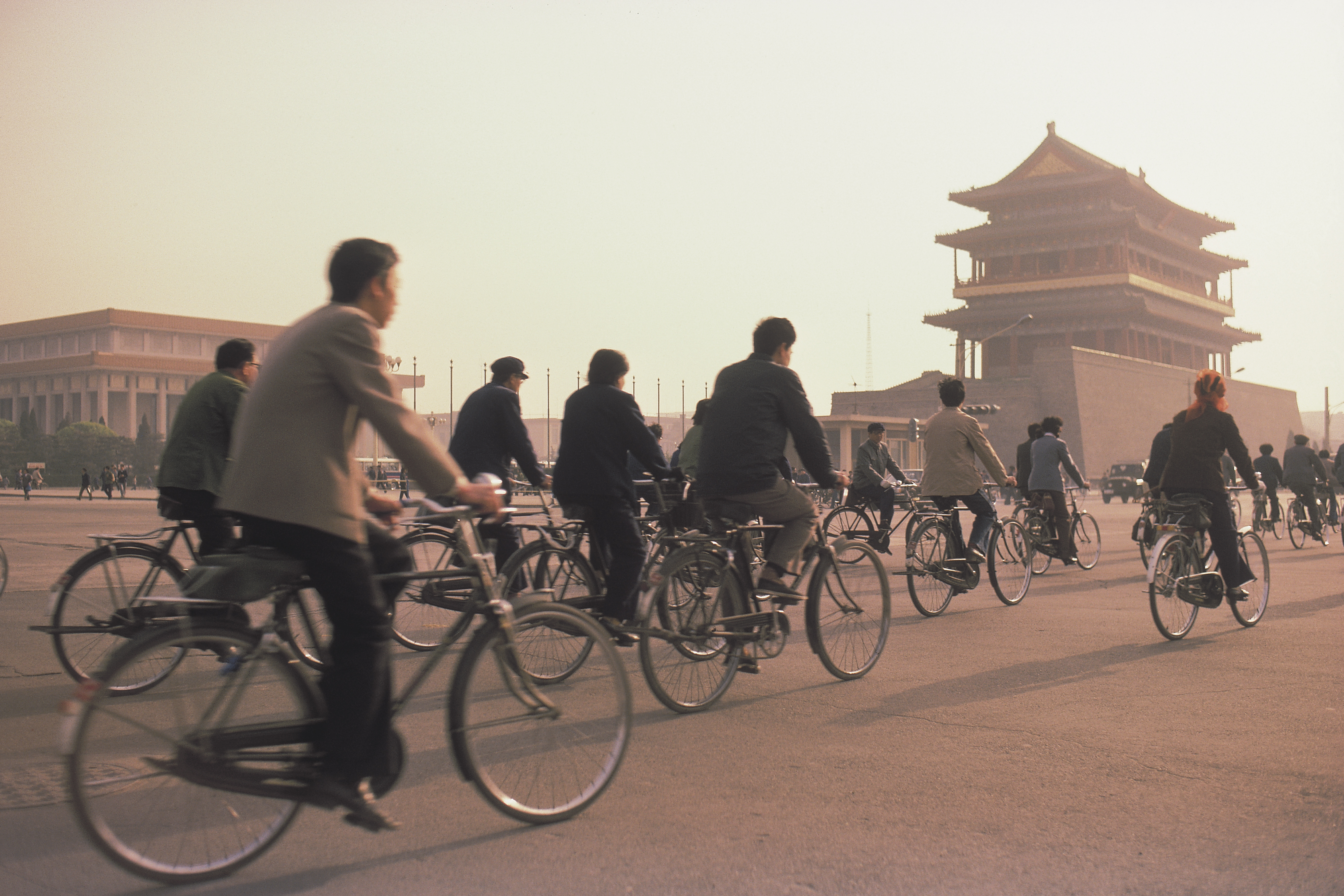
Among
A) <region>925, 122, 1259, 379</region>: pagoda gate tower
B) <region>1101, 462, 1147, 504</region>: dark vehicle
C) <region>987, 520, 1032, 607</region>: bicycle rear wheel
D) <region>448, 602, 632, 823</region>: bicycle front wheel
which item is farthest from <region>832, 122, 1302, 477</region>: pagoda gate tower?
<region>448, 602, 632, 823</region>: bicycle front wheel

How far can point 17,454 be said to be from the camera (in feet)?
263

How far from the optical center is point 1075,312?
6244cm

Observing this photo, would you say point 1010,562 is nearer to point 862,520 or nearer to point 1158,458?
point 1158,458

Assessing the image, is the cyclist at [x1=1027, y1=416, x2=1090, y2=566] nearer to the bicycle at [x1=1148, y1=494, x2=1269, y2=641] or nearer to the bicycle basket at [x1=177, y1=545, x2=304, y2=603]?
the bicycle at [x1=1148, y1=494, x2=1269, y2=641]

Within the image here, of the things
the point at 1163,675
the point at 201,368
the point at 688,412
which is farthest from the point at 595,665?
the point at 688,412

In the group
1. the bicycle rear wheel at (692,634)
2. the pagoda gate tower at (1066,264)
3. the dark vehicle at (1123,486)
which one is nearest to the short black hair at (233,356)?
the bicycle rear wheel at (692,634)

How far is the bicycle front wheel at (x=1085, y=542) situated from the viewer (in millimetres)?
12859

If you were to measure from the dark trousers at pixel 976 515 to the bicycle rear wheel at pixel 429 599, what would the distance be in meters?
4.08

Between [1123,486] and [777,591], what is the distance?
40.3 m

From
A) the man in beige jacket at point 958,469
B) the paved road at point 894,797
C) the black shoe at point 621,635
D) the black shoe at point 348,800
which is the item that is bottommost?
the paved road at point 894,797

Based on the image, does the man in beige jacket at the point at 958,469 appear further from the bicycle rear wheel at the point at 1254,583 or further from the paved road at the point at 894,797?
the paved road at the point at 894,797

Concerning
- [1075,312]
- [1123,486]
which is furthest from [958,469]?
[1075,312]

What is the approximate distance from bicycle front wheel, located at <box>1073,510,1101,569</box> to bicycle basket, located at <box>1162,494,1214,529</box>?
4.75m

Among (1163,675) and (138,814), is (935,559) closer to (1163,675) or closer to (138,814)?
(1163,675)
